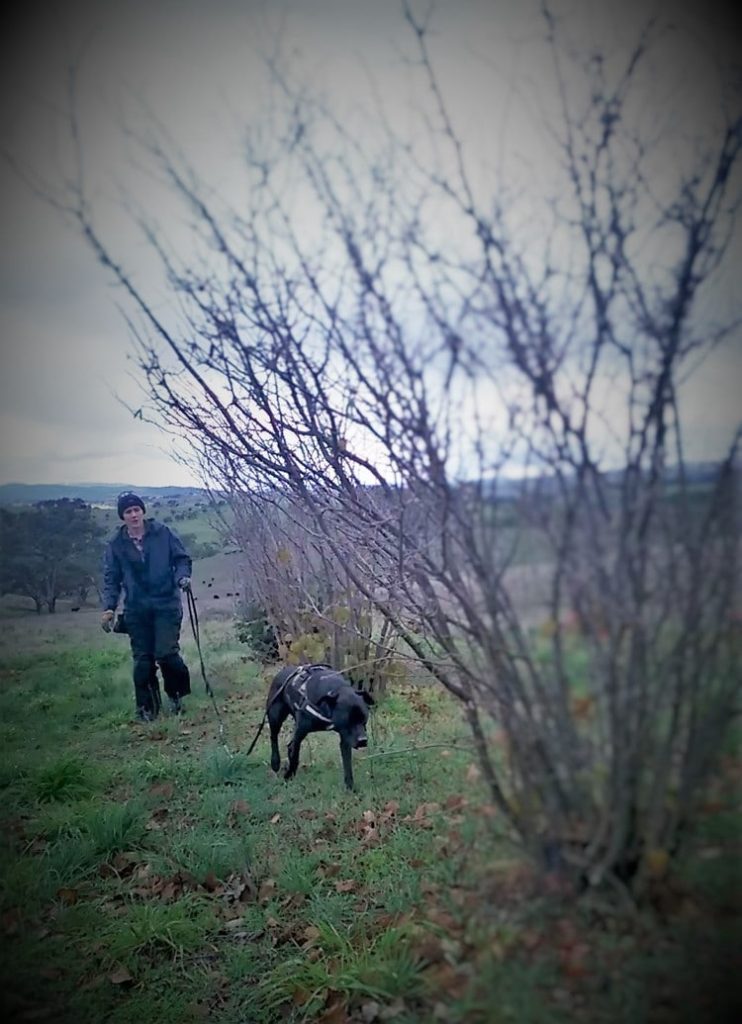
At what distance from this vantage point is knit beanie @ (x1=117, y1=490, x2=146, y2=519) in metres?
2.52

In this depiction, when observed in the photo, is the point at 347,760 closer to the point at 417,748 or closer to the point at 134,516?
the point at 417,748

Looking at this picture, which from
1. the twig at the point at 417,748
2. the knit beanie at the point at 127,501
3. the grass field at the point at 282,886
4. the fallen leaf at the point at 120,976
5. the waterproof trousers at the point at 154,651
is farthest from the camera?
the waterproof trousers at the point at 154,651

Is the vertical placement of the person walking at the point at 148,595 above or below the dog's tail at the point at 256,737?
above

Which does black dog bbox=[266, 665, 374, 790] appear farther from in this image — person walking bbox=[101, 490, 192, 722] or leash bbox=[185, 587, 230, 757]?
person walking bbox=[101, 490, 192, 722]

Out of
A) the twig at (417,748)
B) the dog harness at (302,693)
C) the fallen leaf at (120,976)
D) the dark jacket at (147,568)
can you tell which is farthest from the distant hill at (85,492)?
the fallen leaf at (120,976)

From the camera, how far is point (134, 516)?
2.59m

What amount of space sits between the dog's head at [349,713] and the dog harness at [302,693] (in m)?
0.06

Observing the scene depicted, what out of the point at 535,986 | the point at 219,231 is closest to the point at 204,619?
the point at 219,231

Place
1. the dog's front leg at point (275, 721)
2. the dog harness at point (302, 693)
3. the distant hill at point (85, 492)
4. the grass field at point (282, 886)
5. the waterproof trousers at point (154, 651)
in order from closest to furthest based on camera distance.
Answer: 1. the grass field at point (282, 886)
2. the distant hill at point (85, 492)
3. the waterproof trousers at point (154, 651)
4. the dog harness at point (302, 693)
5. the dog's front leg at point (275, 721)

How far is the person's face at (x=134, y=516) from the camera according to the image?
257cm

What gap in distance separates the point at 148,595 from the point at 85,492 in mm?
573

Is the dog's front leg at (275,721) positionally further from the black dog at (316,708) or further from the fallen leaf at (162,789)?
the fallen leaf at (162,789)

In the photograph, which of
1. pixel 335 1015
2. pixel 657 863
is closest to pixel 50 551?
pixel 335 1015

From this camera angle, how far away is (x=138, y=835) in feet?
9.39
